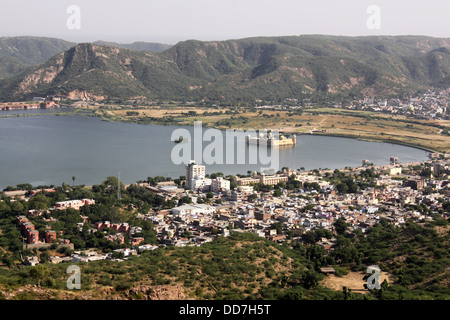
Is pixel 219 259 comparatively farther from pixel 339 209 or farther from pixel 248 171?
pixel 248 171

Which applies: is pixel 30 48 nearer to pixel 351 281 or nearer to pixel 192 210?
pixel 192 210

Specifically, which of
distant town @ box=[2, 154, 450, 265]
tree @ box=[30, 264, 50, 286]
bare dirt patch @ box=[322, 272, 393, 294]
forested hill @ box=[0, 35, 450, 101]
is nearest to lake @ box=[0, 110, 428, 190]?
distant town @ box=[2, 154, 450, 265]

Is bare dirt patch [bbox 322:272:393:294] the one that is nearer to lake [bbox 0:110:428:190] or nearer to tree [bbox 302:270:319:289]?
tree [bbox 302:270:319:289]

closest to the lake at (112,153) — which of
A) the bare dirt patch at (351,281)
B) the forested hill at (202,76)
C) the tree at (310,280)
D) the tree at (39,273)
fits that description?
the bare dirt patch at (351,281)

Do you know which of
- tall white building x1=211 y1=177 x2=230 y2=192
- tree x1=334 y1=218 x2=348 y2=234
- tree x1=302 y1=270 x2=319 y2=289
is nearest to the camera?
tree x1=302 y1=270 x2=319 y2=289

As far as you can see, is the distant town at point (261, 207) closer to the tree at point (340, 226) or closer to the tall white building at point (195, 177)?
the tall white building at point (195, 177)

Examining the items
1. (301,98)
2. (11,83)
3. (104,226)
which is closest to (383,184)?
(104,226)

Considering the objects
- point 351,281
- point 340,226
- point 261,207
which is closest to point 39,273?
point 351,281
